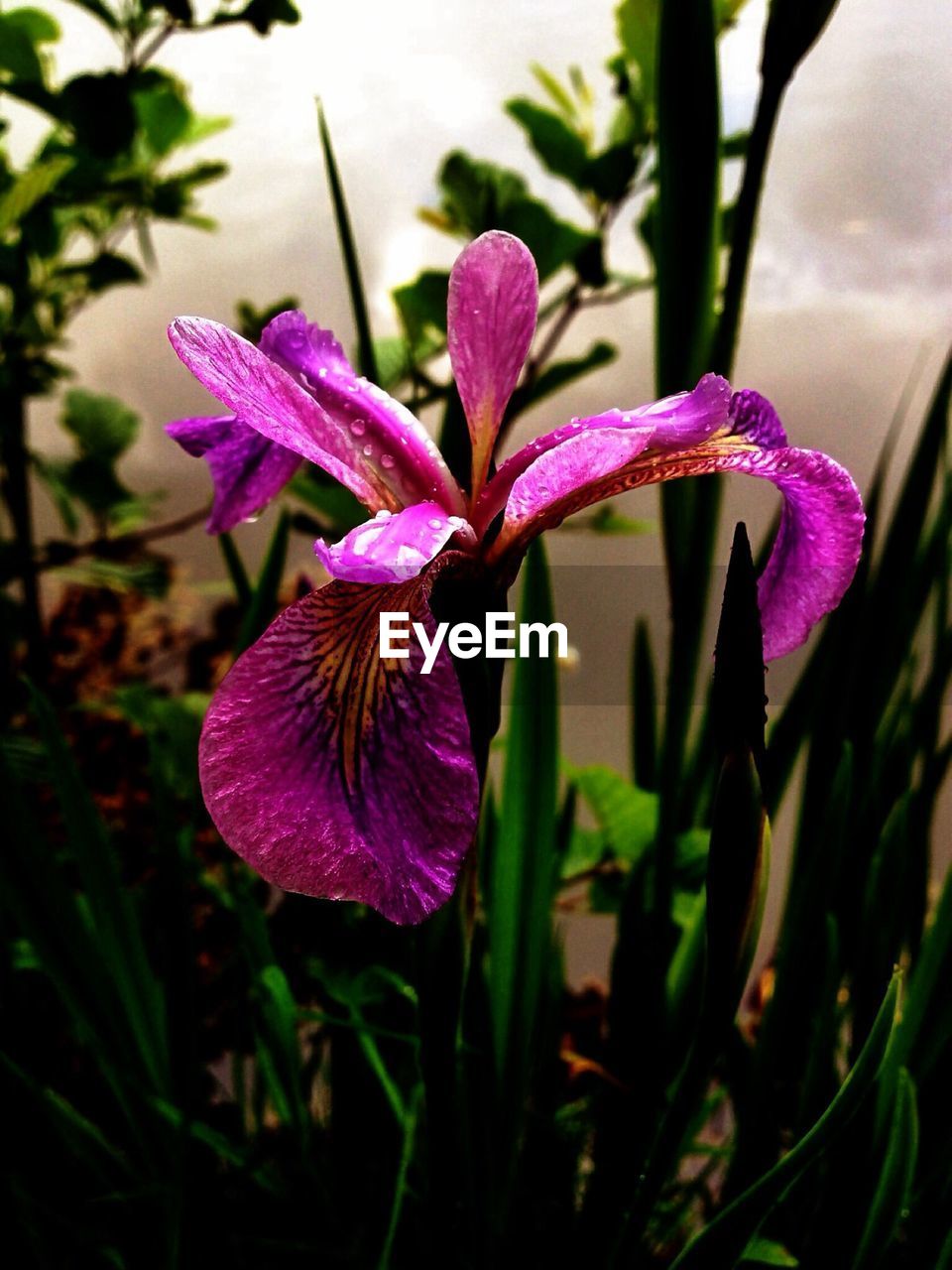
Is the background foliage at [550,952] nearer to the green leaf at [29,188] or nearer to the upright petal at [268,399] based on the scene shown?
the green leaf at [29,188]

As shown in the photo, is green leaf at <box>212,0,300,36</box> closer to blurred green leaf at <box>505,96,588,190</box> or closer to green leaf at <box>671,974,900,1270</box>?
Result: blurred green leaf at <box>505,96,588,190</box>

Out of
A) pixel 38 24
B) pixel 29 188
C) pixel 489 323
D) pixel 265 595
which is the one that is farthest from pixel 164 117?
pixel 489 323

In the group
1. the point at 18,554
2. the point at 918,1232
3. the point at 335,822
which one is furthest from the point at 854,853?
the point at 18,554

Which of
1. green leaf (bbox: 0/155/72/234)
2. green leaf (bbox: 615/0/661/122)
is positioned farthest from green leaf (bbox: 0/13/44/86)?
green leaf (bbox: 615/0/661/122)

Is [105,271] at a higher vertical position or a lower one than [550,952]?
higher

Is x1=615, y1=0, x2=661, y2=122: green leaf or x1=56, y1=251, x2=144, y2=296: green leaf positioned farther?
x1=56, y1=251, x2=144, y2=296: green leaf

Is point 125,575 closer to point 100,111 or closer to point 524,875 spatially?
point 100,111
